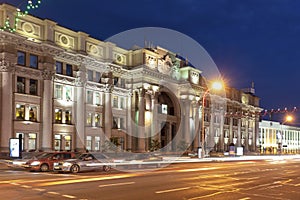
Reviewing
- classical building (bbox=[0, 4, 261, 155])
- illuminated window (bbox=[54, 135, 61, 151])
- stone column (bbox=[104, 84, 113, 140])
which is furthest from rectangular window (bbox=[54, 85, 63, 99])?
stone column (bbox=[104, 84, 113, 140])

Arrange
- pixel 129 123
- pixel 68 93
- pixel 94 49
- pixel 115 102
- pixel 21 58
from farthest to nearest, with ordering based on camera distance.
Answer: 1. pixel 129 123
2. pixel 115 102
3. pixel 94 49
4. pixel 68 93
5. pixel 21 58

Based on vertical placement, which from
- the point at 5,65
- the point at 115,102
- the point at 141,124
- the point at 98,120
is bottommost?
the point at 141,124

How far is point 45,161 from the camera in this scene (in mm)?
28281

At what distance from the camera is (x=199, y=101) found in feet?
255

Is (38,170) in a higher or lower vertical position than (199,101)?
lower

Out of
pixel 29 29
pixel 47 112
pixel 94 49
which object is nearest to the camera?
pixel 29 29

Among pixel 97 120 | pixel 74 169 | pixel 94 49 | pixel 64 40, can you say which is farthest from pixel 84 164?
pixel 94 49

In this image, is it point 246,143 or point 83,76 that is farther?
point 246,143

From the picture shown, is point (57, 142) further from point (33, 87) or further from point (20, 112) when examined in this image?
point (33, 87)

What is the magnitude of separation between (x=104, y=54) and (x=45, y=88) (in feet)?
45.1

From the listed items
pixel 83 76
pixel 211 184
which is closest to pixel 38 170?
pixel 211 184

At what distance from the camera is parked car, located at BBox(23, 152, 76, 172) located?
1104 inches

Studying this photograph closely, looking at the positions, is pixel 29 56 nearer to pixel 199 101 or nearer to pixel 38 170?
pixel 38 170

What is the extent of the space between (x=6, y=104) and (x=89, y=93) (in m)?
14.9
